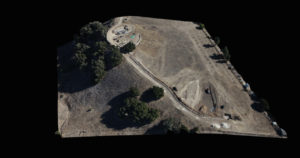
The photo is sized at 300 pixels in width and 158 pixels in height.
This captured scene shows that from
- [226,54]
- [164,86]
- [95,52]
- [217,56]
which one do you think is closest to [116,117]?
[164,86]

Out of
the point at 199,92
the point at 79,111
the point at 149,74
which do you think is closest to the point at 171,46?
the point at 149,74

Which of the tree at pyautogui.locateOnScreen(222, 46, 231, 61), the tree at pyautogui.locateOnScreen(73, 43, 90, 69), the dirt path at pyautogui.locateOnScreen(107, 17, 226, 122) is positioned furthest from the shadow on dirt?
the tree at pyautogui.locateOnScreen(222, 46, 231, 61)

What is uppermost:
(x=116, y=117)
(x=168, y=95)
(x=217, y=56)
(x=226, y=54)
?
(x=226, y=54)

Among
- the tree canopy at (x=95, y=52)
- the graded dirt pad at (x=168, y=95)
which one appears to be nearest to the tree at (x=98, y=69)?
the tree canopy at (x=95, y=52)

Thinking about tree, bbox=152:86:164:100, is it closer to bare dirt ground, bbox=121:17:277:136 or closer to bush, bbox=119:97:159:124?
bush, bbox=119:97:159:124

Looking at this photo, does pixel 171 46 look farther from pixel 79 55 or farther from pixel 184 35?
pixel 79 55

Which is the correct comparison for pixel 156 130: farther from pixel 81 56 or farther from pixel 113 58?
pixel 81 56
